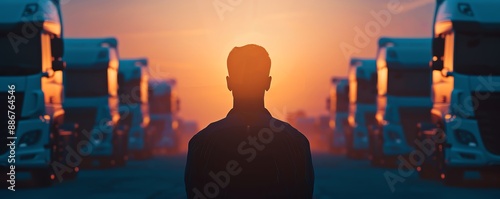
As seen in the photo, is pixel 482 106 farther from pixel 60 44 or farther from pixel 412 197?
pixel 60 44

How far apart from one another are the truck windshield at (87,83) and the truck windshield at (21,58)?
886 cm

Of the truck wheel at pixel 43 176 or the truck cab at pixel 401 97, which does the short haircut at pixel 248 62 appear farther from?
the truck cab at pixel 401 97

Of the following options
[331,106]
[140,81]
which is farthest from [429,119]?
[331,106]

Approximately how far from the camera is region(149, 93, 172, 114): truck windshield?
41.5 metres

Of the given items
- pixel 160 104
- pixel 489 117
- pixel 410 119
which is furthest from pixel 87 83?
pixel 160 104

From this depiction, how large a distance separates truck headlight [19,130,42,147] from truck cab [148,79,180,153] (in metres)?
22.9

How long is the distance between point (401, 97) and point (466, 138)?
8.08 metres

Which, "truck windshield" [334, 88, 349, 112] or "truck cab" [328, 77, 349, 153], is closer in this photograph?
"truck cab" [328, 77, 349, 153]

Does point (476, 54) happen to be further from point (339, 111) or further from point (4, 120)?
point (339, 111)

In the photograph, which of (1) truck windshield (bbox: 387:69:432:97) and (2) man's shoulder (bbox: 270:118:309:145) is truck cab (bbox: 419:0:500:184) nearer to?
(1) truck windshield (bbox: 387:69:432:97)

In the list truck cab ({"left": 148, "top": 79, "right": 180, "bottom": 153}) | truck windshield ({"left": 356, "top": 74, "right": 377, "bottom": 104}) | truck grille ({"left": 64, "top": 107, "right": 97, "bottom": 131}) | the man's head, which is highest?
the man's head

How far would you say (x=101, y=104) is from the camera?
26.0 metres

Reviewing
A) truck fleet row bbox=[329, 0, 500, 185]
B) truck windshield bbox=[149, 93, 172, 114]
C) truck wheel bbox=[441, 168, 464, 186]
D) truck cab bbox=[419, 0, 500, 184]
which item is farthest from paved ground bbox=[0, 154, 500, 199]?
truck windshield bbox=[149, 93, 172, 114]

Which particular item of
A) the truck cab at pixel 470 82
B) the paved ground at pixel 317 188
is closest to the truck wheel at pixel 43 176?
the paved ground at pixel 317 188
